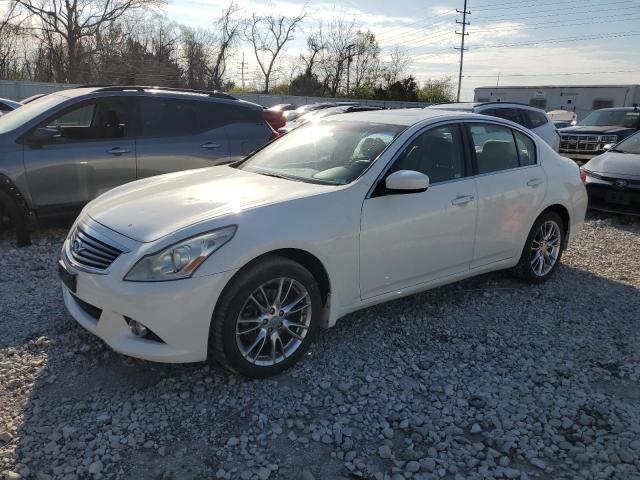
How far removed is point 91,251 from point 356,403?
1848 mm

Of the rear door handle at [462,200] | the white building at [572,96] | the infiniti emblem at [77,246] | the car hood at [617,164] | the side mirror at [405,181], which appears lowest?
the infiniti emblem at [77,246]

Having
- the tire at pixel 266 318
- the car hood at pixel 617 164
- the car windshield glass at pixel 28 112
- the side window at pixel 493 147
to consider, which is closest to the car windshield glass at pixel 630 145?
the car hood at pixel 617 164

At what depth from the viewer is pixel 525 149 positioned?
5.09 meters

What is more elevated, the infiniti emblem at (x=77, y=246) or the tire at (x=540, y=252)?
the infiniti emblem at (x=77, y=246)

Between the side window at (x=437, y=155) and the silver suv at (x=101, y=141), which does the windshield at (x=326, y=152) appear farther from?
the silver suv at (x=101, y=141)

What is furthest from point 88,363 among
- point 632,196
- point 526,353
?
point 632,196

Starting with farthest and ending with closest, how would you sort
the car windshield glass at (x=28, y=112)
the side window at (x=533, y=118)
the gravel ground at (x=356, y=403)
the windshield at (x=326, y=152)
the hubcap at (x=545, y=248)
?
the side window at (x=533, y=118), the car windshield glass at (x=28, y=112), the hubcap at (x=545, y=248), the windshield at (x=326, y=152), the gravel ground at (x=356, y=403)

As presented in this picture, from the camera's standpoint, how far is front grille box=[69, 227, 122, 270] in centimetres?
317

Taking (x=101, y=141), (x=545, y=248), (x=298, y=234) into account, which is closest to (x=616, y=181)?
(x=545, y=248)

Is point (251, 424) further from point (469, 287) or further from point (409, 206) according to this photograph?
point (469, 287)

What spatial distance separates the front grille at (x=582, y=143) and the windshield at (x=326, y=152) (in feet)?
44.0

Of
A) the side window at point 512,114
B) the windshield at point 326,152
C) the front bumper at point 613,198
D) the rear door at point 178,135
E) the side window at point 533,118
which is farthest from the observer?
the side window at point 533,118

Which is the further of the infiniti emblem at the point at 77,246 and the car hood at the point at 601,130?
the car hood at the point at 601,130

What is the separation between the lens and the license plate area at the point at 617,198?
803cm
